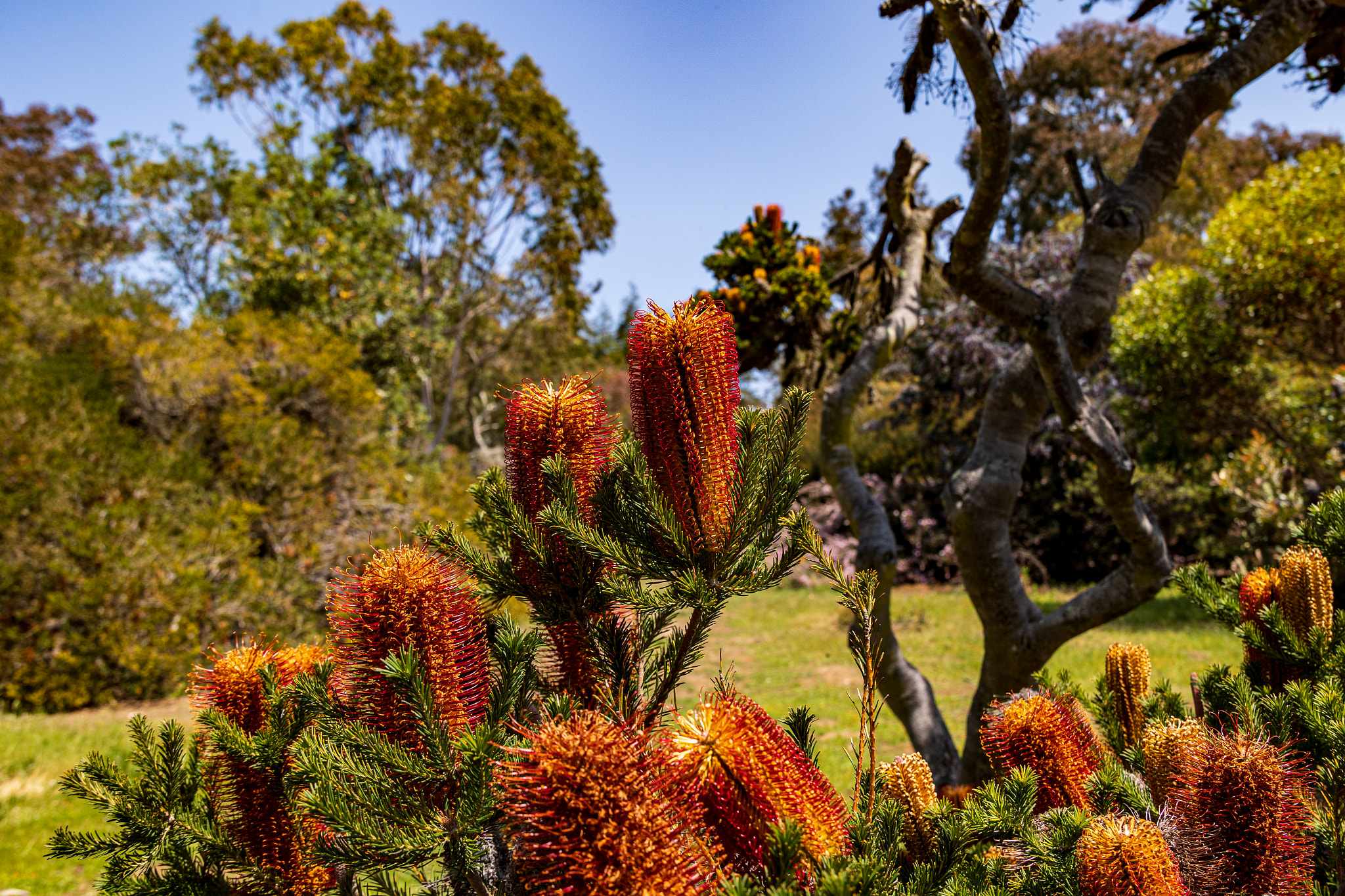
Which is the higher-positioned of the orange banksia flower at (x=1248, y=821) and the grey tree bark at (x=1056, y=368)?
the grey tree bark at (x=1056, y=368)

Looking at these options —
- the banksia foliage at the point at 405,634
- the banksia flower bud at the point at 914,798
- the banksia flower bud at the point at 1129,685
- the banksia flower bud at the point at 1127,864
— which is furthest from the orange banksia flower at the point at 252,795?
the banksia flower bud at the point at 1129,685

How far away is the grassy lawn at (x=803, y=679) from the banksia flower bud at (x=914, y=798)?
1.93 meters

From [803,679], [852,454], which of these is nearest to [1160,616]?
[803,679]

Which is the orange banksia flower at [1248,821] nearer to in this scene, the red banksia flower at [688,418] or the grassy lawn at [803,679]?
the red banksia flower at [688,418]

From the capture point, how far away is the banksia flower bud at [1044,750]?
3.84 feet

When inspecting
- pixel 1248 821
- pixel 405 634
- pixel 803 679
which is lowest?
pixel 803 679

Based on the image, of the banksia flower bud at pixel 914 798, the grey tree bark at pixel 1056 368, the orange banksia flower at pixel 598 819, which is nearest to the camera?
the orange banksia flower at pixel 598 819

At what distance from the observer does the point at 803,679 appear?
7.44 meters

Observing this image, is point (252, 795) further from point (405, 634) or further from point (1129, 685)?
point (1129, 685)

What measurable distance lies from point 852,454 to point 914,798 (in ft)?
9.43

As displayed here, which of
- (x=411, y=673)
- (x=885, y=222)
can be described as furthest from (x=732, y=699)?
(x=885, y=222)

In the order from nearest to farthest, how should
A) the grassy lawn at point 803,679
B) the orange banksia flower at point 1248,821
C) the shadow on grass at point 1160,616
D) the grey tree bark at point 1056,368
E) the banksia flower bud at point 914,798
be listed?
1. the orange banksia flower at point 1248,821
2. the banksia flower bud at point 914,798
3. the grey tree bark at point 1056,368
4. the grassy lawn at point 803,679
5. the shadow on grass at point 1160,616

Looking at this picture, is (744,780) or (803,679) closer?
(744,780)

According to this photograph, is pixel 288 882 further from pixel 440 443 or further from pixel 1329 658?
pixel 440 443
